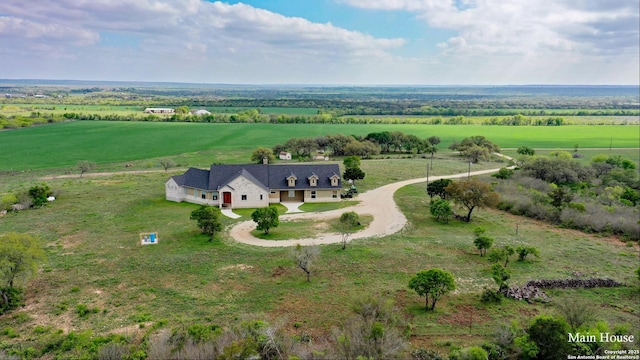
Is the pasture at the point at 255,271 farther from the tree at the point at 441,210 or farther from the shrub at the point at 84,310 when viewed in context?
the tree at the point at 441,210

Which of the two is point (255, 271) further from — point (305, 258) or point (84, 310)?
point (84, 310)

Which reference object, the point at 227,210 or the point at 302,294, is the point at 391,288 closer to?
the point at 302,294

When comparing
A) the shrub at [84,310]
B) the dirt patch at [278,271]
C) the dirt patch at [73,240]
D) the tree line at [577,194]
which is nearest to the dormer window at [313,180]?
the dirt patch at [278,271]

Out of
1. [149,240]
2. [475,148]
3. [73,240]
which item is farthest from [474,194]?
[475,148]

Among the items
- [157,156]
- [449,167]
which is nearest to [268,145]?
[157,156]

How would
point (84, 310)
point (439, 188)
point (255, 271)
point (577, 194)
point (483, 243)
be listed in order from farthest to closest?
point (577, 194), point (439, 188), point (483, 243), point (255, 271), point (84, 310)

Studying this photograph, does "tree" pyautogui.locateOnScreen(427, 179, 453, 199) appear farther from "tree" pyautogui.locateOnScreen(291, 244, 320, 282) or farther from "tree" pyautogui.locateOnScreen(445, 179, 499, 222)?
"tree" pyautogui.locateOnScreen(291, 244, 320, 282)
